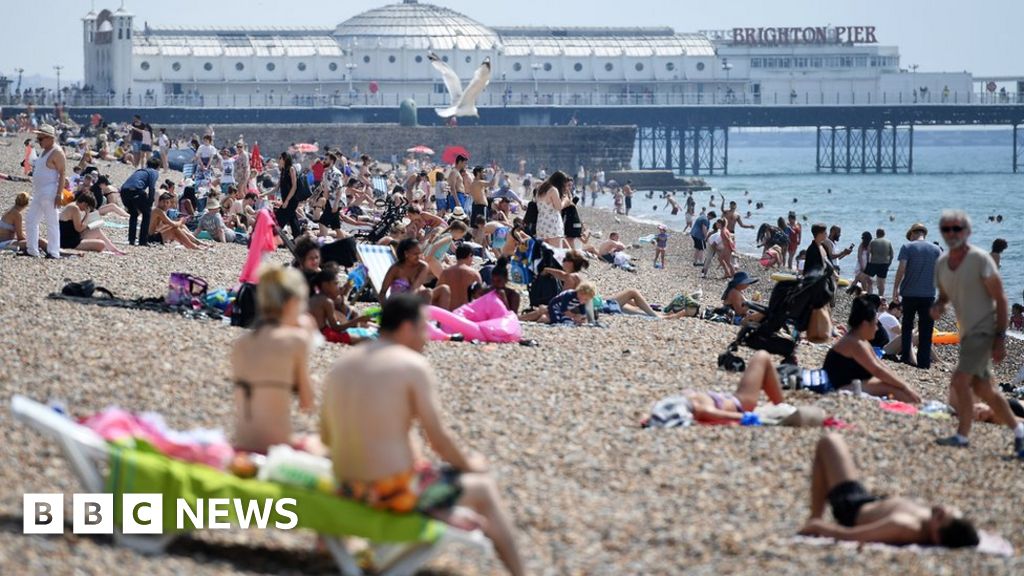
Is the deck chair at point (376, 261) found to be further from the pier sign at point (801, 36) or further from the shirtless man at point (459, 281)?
the pier sign at point (801, 36)

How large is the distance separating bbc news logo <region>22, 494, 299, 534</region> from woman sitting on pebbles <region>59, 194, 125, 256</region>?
872 cm

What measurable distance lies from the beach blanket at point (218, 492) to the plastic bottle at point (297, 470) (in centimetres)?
2

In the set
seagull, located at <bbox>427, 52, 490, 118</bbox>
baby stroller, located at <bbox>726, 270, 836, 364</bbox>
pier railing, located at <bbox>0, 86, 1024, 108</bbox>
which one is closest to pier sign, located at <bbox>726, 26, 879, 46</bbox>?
pier railing, located at <bbox>0, 86, 1024, 108</bbox>

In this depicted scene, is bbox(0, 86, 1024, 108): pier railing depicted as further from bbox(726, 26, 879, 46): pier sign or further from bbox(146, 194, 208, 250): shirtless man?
bbox(146, 194, 208, 250): shirtless man

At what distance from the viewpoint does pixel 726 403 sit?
7777 mm

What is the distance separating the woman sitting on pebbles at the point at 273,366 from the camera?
5.34 metres

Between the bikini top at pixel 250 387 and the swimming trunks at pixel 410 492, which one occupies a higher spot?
the bikini top at pixel 250 387

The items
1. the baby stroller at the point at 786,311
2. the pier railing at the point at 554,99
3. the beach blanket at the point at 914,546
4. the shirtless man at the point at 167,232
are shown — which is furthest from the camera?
the pier railing at the point at 554,99

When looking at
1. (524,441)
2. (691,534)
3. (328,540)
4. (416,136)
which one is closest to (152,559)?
(328,540)

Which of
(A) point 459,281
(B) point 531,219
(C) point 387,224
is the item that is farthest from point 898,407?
(C) point 387,224

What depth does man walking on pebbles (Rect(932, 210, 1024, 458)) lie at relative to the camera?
294 inches

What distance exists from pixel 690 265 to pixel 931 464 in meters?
17.3

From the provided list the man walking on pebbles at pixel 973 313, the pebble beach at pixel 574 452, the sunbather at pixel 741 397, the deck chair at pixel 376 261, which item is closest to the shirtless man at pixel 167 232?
the deck chair at pixel 376 261

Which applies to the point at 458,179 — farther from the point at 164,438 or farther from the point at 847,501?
the point at 164,438
